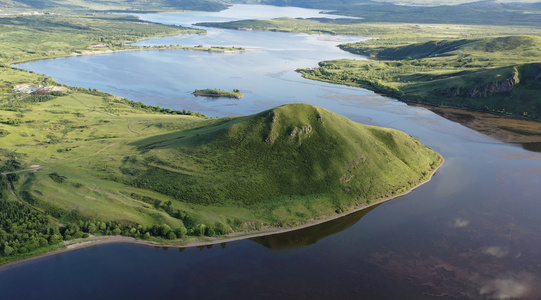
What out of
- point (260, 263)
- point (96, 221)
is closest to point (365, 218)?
point (260, 263)

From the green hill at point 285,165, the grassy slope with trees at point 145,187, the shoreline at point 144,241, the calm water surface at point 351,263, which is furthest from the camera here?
the green hill at point 285,165

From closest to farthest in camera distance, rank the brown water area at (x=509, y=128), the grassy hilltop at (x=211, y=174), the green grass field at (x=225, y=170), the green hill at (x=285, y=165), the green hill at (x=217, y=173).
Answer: the grassy hilltop at (x=211, y=174) < the green hill at (x=217, y=173) < the green grass field at (x=225, y=170) < the green hill at (x=285, y=165) < the brown water area at (x=509, y=128)

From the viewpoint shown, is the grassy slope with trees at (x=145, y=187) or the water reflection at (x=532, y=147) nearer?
the grassy slope with trees at (x=145, y=187)

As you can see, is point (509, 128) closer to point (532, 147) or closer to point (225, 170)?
point (532, 147)

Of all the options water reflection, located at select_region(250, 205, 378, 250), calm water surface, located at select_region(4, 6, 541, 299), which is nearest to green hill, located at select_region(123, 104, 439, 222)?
water reflection, located at select_region(250, 205, 378, 250)

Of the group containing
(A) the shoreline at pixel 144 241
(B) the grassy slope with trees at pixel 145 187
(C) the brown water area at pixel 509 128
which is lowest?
(A) the shoreline at pixel 144 241

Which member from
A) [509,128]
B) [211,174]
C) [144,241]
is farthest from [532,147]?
[144,241]

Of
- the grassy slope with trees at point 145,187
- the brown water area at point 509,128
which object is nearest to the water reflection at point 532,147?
the brown water area at point 509,128

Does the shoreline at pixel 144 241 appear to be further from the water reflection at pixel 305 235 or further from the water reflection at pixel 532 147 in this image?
the water reflection at pixel 532 147
